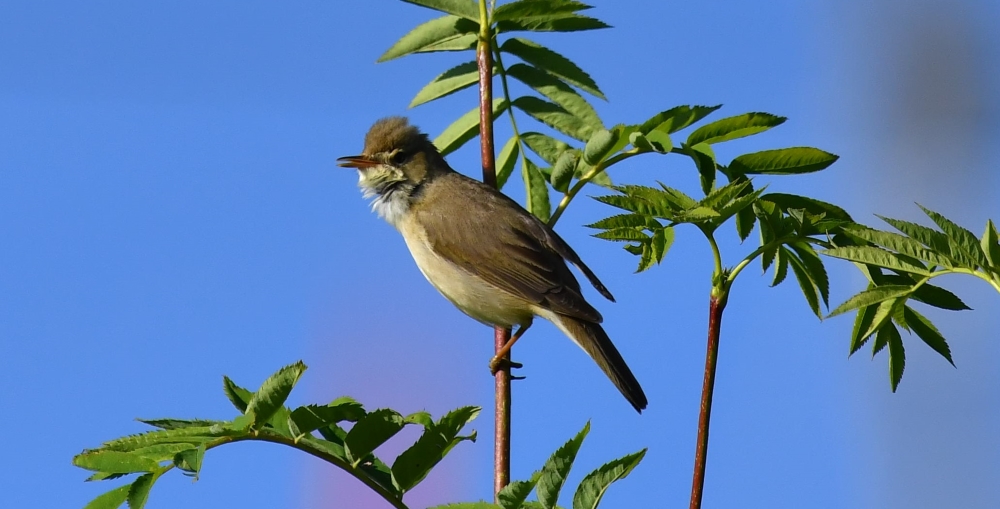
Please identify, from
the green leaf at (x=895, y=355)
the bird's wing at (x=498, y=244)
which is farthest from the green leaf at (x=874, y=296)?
the bird's wing at (x=498, y=244)

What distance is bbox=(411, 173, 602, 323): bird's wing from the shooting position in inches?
159

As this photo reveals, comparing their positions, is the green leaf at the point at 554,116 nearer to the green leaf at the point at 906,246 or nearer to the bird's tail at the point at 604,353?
the bird's tail at the point at 604,353

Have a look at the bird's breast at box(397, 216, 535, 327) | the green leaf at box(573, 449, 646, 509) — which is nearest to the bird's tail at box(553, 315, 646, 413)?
the bird's breast at box(397, 216, 535, 327)

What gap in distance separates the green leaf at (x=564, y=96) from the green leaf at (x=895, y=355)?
3.42 feet

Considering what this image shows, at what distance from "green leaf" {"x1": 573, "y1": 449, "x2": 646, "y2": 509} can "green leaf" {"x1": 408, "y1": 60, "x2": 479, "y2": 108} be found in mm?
1508

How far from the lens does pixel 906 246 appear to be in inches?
73.8

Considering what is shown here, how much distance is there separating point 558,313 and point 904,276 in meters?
1.75

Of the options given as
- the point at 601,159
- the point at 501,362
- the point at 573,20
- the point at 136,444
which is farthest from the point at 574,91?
the point at 136,444

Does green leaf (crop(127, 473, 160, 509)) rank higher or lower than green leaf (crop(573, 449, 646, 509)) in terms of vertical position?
higher

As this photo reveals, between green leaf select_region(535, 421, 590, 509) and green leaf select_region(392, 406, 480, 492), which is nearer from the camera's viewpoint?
green leaf select_region(535, 421, 590, 509)

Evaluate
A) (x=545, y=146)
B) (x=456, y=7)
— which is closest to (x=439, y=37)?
(x=456, y=7)

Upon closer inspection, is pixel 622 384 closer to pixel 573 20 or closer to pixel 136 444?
pixel 573 20

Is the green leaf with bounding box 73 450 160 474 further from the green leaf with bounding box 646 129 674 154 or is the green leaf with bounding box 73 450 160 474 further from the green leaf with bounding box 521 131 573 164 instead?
the green leaf with bounding box 521 131 573 164

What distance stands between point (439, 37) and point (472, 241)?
1.40 m
